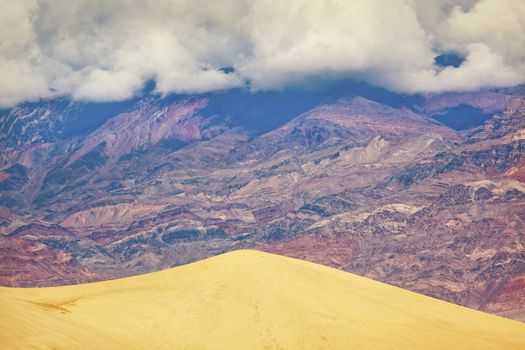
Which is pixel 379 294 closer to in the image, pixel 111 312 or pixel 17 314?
pixel 111 312

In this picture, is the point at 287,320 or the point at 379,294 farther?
the point at 379,294

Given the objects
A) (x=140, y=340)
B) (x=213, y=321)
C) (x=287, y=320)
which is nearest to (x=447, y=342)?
(x=287, y=320)

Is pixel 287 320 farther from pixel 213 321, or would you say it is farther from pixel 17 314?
pixel 17 314

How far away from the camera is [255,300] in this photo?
271ft

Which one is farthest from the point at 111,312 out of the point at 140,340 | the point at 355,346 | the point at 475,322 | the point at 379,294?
the point at 475,322

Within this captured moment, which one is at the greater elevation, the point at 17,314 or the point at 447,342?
the point at 17,314

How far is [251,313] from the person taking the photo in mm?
80000

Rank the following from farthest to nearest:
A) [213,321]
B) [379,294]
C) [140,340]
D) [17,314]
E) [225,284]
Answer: [379,294] < [225,284] < [213,321] < [140,340] < [17,314]

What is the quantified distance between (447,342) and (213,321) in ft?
74.7

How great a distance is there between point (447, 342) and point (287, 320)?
1565 cm

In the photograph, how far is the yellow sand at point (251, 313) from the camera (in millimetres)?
74062

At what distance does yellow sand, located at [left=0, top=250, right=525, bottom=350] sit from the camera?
7406 centimetres

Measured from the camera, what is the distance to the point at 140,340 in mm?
73250

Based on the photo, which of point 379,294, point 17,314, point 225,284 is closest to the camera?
point 17,314
